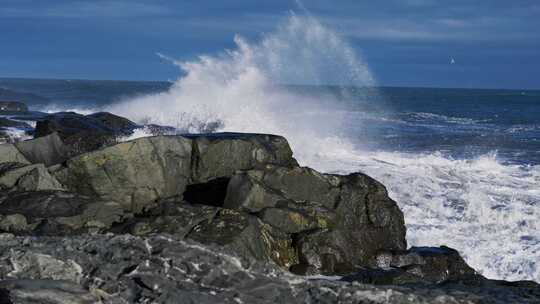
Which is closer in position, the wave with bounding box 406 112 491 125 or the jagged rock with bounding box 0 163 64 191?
the jagged rock with bounding box 0 163 64 191

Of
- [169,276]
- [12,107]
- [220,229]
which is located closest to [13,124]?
[220,229]

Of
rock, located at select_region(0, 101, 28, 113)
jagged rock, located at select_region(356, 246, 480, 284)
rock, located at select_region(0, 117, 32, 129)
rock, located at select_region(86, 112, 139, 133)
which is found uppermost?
rock, located at select_region(0, 101, 28, 113)

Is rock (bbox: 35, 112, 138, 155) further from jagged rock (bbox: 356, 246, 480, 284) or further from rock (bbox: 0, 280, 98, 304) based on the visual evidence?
rock (bbox: 0, 280, 98, 304)

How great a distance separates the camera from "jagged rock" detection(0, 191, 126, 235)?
34.0 feet

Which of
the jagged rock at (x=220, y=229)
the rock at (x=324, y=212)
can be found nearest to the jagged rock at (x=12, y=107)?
the rock at (x=324, y=212)

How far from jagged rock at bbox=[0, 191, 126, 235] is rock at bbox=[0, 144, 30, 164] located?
5.33ft

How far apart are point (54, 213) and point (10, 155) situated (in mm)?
2710

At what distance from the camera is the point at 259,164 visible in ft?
42.3

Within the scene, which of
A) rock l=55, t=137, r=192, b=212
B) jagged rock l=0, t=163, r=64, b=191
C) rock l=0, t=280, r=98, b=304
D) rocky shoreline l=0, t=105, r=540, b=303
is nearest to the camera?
rock l=0, t=280, r=98, b=304

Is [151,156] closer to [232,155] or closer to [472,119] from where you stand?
[232,155]

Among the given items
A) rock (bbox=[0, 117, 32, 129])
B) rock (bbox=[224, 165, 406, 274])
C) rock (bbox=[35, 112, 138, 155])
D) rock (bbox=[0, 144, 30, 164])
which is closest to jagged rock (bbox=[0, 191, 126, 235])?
rock (bbox=[0, 144, 30, 164])

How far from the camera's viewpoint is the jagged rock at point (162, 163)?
40.3 feet

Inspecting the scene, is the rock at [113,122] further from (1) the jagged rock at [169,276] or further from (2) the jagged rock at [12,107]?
(1) the jagged rock at [169,276]

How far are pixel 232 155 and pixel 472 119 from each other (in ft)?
130
